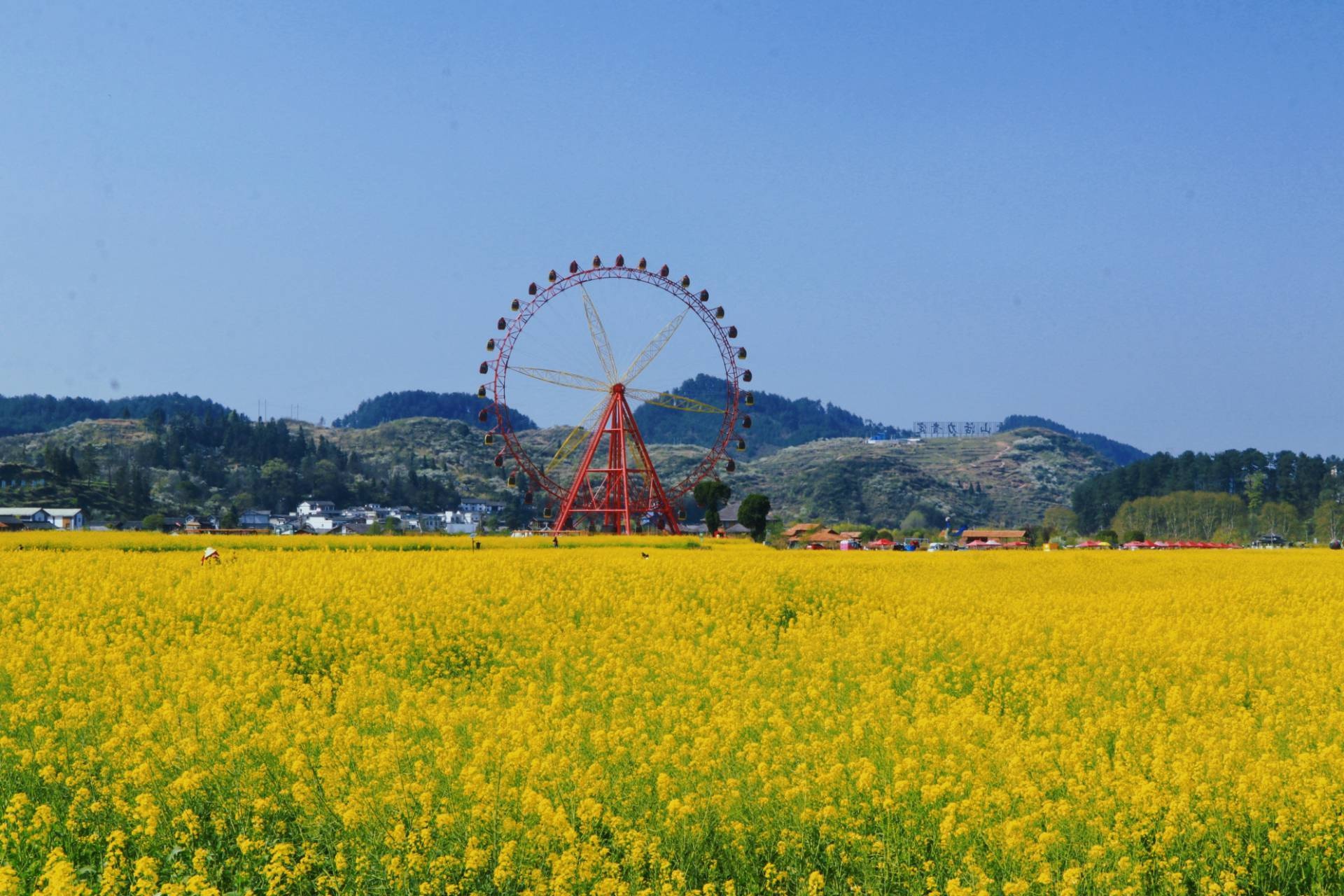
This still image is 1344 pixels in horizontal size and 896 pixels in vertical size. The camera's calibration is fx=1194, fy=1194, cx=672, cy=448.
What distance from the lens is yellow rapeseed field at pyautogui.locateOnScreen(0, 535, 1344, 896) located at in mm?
7457

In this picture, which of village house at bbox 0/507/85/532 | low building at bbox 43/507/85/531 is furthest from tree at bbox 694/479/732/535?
low building at bbox 43/507/85/531

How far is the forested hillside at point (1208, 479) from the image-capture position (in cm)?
15100

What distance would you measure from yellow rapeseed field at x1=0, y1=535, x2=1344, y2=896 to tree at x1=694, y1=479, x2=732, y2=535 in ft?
246

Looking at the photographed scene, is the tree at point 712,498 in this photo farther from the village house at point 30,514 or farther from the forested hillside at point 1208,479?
the forested hillside at point 1208,479

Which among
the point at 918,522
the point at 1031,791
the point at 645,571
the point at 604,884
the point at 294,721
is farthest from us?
the point at 918,522

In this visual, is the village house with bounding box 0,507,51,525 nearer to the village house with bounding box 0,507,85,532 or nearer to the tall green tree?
the village house with bounding box 0,507,85,532

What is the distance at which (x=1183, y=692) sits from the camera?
12438 mm

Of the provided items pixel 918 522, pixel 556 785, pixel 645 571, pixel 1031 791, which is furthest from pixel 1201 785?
pixel 918 522

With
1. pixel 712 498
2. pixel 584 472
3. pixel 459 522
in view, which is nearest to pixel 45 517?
pixel 459 522

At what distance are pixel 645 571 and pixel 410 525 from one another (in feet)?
489

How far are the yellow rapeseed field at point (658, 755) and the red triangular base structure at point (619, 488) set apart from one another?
50.3 m

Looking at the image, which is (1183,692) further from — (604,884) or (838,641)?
(604,884)

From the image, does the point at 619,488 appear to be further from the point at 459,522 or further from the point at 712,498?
the point at 459,522

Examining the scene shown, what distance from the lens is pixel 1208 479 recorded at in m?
164
